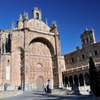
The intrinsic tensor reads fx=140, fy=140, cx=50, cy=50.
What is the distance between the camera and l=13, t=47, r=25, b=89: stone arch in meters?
27.9

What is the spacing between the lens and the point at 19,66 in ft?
94.8

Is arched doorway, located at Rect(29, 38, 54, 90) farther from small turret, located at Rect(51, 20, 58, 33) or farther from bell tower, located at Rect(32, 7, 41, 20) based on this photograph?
bell tower, located at Rect(32, 7, 41, 20)

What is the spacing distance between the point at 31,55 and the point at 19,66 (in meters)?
4.40

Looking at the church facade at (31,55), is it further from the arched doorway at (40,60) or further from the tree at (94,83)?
the tree at (94,83)

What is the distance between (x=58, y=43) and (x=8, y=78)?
14.8m

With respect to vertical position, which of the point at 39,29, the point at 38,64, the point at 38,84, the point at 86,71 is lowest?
the point at 38,84

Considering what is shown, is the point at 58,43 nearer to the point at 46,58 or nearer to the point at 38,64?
the point at 46,58

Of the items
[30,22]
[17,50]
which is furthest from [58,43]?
[17,50]

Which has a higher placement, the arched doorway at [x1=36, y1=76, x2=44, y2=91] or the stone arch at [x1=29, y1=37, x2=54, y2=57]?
the stone arch at [x1=29, y1=37, x2=54, y2=57]

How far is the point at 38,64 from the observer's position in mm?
32719

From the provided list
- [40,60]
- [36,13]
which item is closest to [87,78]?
[40,60]

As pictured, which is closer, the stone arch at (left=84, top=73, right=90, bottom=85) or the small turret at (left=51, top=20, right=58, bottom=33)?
the stone arch at (left=84, top=73, right=90, bottom=85)

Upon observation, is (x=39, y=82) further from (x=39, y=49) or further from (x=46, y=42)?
(x=46, y=42)

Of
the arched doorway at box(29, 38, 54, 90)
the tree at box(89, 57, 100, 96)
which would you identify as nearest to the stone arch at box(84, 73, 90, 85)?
the arched doorway at box(29, 38, 54, 90)
